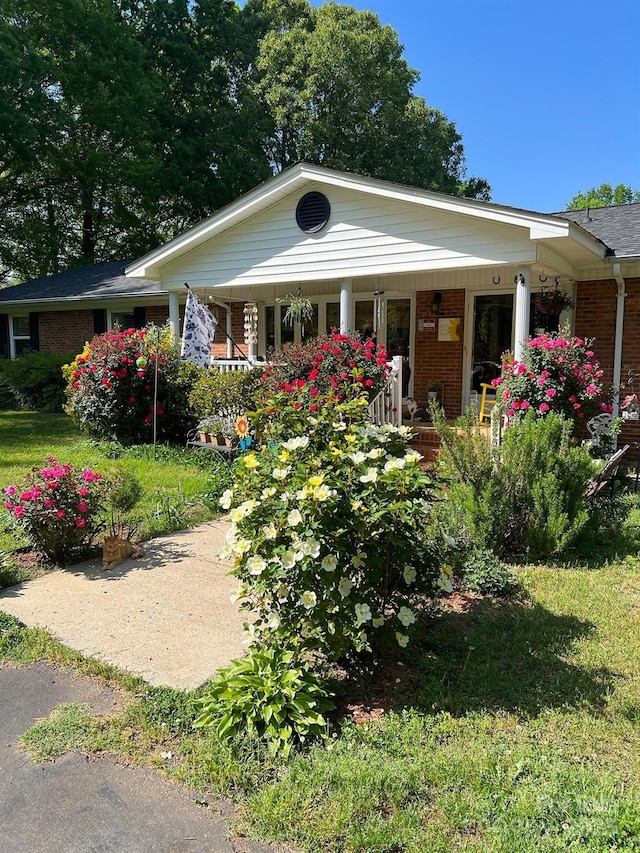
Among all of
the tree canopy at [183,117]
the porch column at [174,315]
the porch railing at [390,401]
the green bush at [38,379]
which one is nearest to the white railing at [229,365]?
the porch column at [174,315]

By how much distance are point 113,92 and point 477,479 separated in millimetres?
24381

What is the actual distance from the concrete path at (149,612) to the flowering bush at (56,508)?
0.84 ft

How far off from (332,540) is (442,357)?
8.90 meters

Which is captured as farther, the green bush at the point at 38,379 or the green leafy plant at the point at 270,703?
the green bush at the point at 38,379

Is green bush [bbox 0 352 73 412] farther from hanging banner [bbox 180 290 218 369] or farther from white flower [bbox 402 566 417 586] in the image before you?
white flower [bbox 402 566 417 586]

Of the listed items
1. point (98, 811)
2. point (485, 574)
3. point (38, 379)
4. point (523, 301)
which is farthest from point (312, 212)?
point (38, 379)

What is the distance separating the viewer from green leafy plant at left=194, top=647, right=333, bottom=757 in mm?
2795

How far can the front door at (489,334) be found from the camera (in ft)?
35.6

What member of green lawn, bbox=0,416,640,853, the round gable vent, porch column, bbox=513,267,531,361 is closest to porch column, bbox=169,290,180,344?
the round gable vent

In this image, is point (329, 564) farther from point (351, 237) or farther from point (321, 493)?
point (351, 237)

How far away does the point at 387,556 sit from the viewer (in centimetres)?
319

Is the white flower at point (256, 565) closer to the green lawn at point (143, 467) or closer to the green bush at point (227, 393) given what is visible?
the green lawn at point (143, 467)

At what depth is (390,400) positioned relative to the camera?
8.47 meters

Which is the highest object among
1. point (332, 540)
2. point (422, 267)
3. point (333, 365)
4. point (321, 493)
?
point (422, 267)
